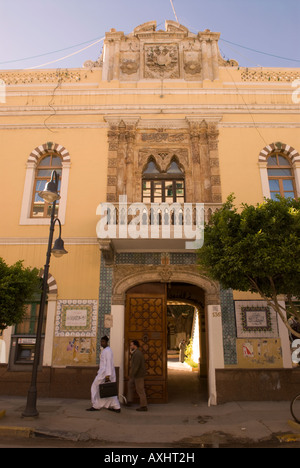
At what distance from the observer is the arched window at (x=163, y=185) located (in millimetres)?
10844

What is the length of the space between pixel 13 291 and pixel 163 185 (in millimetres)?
5824

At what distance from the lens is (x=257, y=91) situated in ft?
38.2

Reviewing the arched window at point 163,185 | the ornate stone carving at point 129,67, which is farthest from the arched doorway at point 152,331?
the ornate stone carving at point 129,67

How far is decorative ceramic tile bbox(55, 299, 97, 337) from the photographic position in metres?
9.44

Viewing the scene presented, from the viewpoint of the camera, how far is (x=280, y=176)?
10.9 meters

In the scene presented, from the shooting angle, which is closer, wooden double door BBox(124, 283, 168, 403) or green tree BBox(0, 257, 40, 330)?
green tree BBox(0, 257, 40, 330)

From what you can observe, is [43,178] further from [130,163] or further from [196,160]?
[196,160]

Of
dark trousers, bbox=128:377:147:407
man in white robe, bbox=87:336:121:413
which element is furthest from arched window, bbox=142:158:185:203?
A: dark trousers, bbox=128:377:147:407

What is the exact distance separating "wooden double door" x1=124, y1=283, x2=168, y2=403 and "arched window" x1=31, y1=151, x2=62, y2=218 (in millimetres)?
3697

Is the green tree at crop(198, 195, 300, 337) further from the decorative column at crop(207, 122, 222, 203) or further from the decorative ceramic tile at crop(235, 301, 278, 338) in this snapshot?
the decorative column at crop(207, 122, 222, 203)
